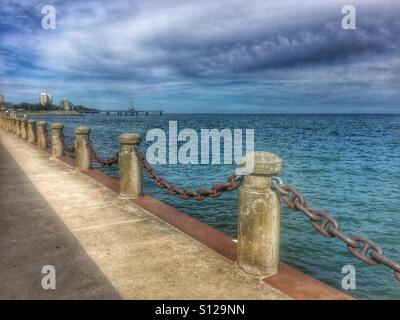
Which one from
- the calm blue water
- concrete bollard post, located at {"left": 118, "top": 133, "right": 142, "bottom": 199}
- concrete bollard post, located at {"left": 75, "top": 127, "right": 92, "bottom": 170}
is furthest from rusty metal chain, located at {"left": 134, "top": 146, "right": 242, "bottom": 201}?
the calm blue water

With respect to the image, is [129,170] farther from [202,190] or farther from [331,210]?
[331,210]

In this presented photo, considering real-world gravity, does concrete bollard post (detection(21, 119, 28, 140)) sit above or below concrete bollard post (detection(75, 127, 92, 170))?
above

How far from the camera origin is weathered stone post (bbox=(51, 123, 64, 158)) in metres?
10.5

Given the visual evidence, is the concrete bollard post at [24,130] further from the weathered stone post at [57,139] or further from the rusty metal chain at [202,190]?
the rusty metal chain at [202,190]

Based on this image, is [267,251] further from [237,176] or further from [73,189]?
[73,189]

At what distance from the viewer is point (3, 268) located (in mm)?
3348

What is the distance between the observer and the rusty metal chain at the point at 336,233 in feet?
8.49

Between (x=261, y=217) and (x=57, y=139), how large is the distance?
29.8 ft

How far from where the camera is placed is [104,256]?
3604 millimetres

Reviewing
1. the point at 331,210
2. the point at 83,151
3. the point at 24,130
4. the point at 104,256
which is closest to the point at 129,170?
the point at 104,256

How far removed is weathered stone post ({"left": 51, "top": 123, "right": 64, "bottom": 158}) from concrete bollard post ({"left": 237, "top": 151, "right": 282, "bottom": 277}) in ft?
28.8

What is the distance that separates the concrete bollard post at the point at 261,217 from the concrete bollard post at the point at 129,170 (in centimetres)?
304

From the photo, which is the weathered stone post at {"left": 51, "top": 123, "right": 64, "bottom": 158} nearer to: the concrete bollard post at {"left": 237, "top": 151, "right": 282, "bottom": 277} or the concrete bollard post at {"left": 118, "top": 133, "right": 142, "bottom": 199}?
the concrete bollard post at {"left": 118, "top": 133, "right": 142, "bottom": 199}
